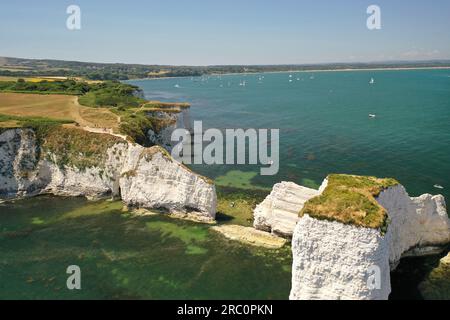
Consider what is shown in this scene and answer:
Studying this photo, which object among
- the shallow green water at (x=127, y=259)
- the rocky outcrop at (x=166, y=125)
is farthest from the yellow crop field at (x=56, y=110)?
the shallow green water at (x=127, y=259)

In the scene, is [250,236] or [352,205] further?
[250,236]

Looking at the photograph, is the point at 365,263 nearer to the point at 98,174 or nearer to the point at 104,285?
the point at 104,285

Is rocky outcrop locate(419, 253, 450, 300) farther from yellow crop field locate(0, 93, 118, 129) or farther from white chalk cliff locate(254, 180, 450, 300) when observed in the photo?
yellow crop field locate(0, 93, 118, 129)

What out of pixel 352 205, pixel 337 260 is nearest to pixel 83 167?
pixel 352 205

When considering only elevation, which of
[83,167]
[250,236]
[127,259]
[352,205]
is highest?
[352,205]

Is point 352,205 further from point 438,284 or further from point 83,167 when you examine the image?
point 83,167

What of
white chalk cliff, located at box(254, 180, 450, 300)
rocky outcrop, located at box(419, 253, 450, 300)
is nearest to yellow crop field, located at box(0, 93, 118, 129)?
white chalk cliff, located at box(254, 180, 450, 300)
